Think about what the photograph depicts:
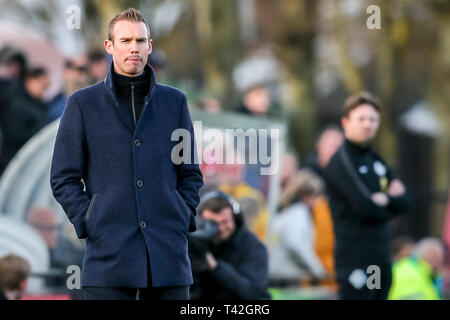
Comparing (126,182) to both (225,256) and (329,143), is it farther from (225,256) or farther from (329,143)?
(329,143)

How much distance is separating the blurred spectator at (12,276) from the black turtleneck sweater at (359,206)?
7.15 feet

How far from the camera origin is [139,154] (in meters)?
5.12

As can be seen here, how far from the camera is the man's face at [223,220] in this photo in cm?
725

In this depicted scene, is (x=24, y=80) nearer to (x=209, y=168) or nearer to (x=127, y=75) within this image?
(x=209, y=168)

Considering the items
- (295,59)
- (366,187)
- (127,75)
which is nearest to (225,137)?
(366,187)

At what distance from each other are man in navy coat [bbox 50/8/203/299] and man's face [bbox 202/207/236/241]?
198 centimetres

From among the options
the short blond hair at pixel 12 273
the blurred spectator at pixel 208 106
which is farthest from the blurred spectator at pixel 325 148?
the short blond hair at pixel 12 273

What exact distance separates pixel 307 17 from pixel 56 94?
35.3ft

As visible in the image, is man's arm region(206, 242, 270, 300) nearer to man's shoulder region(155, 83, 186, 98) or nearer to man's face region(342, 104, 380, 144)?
man's face region(342, 104, 380, 144)

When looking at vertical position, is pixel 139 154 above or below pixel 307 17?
below

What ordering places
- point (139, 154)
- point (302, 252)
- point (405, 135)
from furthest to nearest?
point (405, 135) → point (302, 252) → point (139, 154)

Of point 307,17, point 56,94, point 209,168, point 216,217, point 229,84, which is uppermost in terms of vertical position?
point 307,17

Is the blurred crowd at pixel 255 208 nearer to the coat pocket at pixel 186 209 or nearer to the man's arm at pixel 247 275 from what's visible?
the man's arm at pixel 247 275

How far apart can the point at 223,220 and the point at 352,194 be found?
0.99 metres
